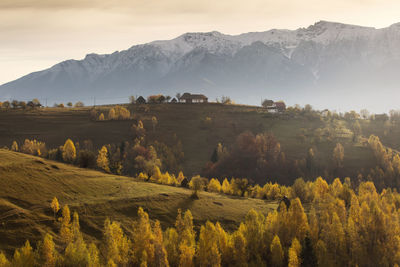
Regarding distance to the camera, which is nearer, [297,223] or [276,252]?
[276,252]

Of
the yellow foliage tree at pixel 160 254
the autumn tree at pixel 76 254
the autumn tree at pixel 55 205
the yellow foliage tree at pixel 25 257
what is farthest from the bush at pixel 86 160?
the yellow foliage tree at pixel 25 257

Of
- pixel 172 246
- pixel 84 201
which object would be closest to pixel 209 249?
pixel 172 246

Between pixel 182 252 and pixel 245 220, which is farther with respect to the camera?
pixel 245 220

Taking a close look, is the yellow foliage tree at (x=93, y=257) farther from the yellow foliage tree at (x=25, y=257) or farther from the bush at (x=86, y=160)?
the bush at (x=86, y=160)

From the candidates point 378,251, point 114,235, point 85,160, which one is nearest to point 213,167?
point 85,160

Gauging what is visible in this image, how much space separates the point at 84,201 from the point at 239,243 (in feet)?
122

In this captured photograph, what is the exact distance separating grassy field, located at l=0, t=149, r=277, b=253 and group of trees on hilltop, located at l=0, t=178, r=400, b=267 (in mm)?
3263

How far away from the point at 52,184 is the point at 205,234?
40.8 m

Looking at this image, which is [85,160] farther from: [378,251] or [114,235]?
[378,251]

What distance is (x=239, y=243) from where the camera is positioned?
78.9 m

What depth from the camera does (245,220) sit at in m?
96.5

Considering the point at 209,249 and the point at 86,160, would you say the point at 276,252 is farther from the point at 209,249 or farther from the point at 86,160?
the point at 86,160

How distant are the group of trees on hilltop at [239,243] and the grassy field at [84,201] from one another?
326cm

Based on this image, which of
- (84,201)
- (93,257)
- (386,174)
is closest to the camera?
(93,257)
